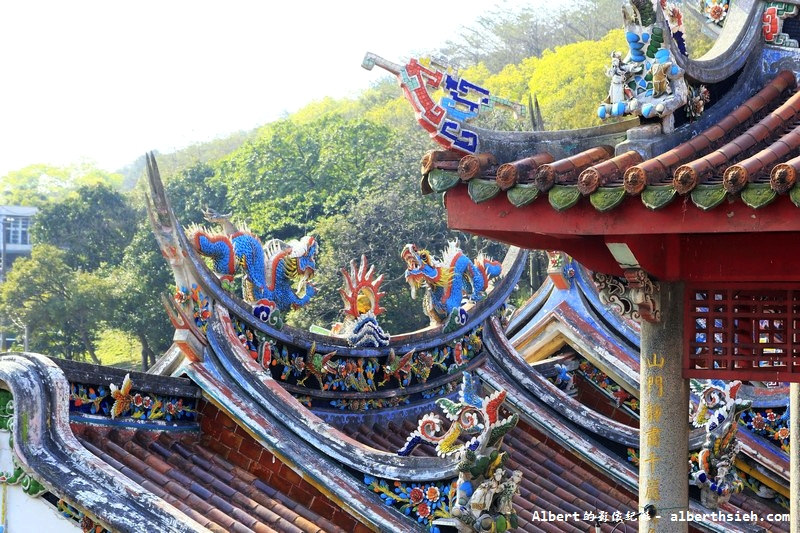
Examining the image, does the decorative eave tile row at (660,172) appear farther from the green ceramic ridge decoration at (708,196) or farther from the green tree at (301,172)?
the green tree at (301,172)

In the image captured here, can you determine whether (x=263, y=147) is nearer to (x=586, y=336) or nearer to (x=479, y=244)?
(x=479, y=244)

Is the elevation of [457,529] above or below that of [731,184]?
below

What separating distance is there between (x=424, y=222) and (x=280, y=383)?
23.4 metres

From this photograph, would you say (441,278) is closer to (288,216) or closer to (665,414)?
(665,414)

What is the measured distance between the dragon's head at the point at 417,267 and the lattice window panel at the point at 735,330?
10.9ft

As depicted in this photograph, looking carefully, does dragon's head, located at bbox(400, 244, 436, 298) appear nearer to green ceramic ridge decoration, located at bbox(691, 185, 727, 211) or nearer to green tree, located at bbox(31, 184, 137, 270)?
green ceramic ridge decoration, located at bbox(691, 185, 727, 211)

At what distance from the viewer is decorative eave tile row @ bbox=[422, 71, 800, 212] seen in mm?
4906

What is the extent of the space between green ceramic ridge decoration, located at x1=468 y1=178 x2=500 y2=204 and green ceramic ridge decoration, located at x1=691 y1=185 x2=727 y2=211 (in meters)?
0.86

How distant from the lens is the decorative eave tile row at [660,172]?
4.91 m

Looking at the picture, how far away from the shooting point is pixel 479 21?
193ft

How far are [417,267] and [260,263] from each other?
1401 mm

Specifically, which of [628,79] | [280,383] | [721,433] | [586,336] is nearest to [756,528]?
[721,433]

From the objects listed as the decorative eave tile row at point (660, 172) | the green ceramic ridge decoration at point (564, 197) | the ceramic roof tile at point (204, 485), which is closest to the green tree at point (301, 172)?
the ceramic roof tile at point (204, 485)

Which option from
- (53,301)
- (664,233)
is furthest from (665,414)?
(53,301)
